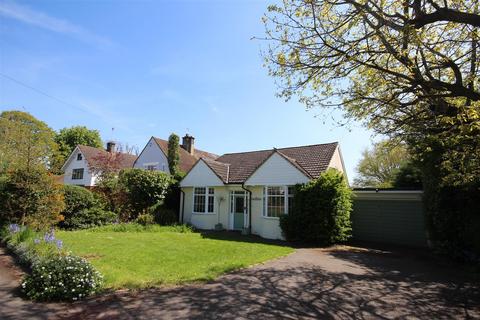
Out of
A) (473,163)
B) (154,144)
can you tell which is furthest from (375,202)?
(154,144)

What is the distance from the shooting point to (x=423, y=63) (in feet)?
25.1

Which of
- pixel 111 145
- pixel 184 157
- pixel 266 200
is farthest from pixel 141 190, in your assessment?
pixel 111 145

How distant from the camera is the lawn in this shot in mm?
8211

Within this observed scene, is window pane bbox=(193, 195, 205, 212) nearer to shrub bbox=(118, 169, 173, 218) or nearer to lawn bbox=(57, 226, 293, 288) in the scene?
shrub bbox=(118, 169, 173, 218)

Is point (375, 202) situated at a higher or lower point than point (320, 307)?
higher

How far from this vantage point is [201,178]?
73.6 feet

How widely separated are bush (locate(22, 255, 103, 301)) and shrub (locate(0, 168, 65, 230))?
24.2 ft

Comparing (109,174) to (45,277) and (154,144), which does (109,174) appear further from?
(45,277)

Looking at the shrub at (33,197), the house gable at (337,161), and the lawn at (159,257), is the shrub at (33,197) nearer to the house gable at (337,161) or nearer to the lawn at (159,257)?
the lawn at (159,257)

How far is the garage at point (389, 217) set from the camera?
56.4ft

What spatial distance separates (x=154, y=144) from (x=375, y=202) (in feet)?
77.7

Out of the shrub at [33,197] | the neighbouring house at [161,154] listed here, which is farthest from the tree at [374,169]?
the shrub at [33,197]

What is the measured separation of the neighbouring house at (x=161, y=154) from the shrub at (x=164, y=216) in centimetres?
973

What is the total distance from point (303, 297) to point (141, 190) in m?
17.2
